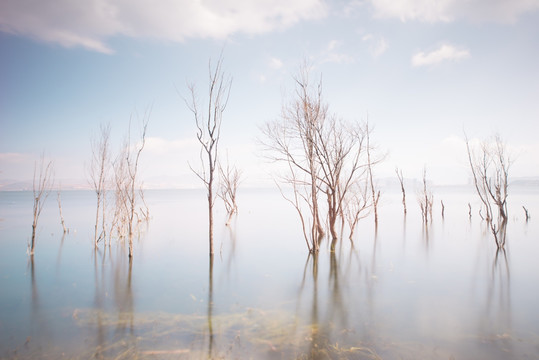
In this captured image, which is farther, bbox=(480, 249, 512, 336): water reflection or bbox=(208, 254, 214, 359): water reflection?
bbox=(480, 249, 512, 336): water reflection

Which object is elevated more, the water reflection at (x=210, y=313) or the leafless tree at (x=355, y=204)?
the leafless tree at (x=355, y=204)

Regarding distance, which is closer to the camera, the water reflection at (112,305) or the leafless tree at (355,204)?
the water reflection at (112,305)

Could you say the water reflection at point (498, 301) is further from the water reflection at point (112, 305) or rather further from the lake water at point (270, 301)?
the water reflection at point (112, 305)

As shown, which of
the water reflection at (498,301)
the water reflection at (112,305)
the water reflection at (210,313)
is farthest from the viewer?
the water reflection at (498,301)

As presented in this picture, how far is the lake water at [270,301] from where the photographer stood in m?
4.49

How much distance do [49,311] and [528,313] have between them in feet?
36.9

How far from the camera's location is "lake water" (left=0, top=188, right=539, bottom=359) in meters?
4.49

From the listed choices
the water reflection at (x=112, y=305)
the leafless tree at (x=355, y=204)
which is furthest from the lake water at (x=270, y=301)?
the leafless tree at (x=355, y=204)

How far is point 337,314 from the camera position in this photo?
5.90m

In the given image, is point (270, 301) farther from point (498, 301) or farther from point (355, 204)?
point (355, 204)

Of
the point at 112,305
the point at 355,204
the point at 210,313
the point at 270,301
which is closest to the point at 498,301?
the point at 270,301

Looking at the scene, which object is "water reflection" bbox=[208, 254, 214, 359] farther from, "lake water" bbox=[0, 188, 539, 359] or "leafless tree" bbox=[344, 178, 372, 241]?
"leafless tree" bbox=[344, 178, 372, 241]

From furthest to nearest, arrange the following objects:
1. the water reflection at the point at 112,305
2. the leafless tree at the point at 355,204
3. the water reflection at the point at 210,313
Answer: the leafless tree at the point at 355,204
the water reflection at the point at 112,305
the water reflection at the point at 210,313

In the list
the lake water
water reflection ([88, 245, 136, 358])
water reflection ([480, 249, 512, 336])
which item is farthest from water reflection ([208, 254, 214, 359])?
water reflection ([480, 249, 512, 336])
